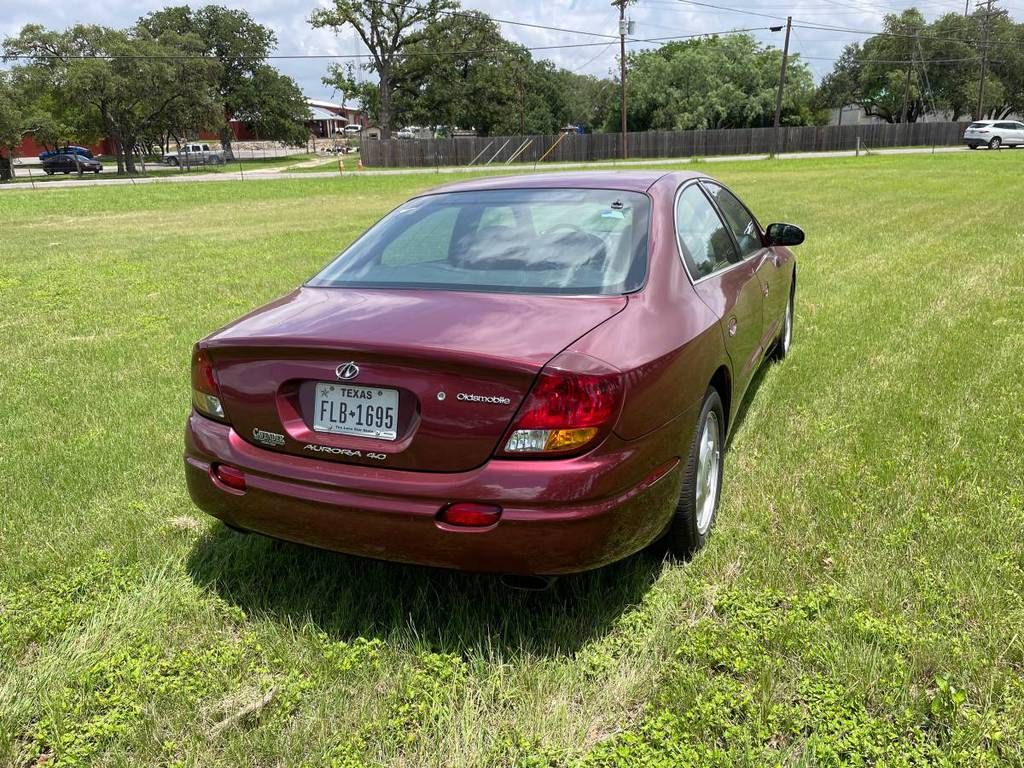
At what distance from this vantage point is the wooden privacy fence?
2026 inches

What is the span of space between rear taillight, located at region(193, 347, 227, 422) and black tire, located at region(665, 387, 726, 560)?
5.60 feet

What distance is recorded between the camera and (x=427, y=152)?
51.6 metres

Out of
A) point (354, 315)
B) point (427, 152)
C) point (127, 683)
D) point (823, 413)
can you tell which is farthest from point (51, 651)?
point (427, 152)

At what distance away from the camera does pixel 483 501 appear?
7.67 ft

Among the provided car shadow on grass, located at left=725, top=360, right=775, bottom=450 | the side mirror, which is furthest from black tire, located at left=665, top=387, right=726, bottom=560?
the side mirror

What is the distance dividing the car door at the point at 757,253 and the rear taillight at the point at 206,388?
2753mm

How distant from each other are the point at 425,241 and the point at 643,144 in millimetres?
53308

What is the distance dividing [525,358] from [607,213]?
125cm

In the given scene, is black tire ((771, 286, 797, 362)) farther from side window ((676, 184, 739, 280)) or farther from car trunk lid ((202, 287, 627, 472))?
car trunk lid ((202, 287, 627, 472))

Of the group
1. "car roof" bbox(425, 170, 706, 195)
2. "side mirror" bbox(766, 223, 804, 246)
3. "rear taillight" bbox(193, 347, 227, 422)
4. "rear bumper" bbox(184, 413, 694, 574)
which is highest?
"car roof" bbox(425, 170, 706, 195)

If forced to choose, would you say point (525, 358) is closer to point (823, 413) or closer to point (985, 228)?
point (823, 413)

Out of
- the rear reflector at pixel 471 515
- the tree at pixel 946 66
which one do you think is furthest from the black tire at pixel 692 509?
the tree at pixel 946 66

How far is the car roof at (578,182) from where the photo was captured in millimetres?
3570

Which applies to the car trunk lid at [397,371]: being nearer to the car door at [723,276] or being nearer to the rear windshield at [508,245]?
the rear windshield at [508,245]
